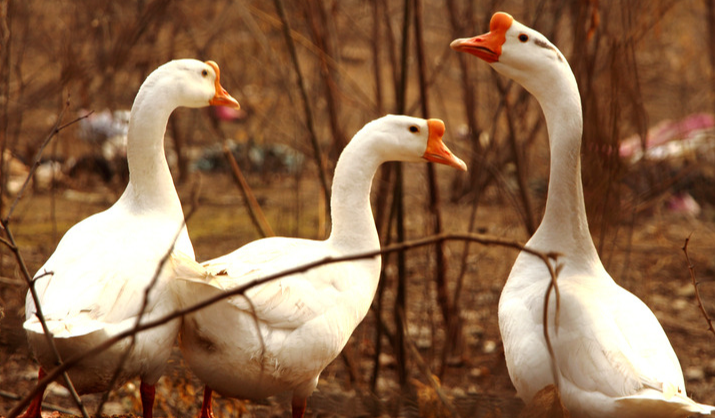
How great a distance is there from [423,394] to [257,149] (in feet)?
20.6

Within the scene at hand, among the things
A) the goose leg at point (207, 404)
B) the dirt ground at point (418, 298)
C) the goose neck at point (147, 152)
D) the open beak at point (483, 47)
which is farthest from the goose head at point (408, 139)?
the goose leg at point (207, 404)

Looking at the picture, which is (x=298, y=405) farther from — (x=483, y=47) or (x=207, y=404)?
(x=483, y=47)

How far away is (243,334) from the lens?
3.18m

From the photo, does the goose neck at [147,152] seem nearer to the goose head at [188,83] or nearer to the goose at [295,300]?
the goose head at [188,83]

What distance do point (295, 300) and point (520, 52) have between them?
147 centimetres

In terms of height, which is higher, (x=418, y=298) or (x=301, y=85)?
(x=301, y=85)

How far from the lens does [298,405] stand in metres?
3.61

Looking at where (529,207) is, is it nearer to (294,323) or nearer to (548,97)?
(548,97)

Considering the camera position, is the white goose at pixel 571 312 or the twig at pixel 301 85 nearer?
the white goose at pixel 571 312

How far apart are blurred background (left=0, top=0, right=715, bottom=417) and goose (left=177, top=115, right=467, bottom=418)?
24 centimetres

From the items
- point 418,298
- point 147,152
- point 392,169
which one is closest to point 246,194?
point 392,169

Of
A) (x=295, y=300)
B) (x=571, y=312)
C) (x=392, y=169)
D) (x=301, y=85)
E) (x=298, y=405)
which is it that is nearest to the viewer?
(x=571, y=312)

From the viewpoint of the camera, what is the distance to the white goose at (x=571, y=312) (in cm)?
293

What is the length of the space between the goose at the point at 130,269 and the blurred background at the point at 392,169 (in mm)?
253
